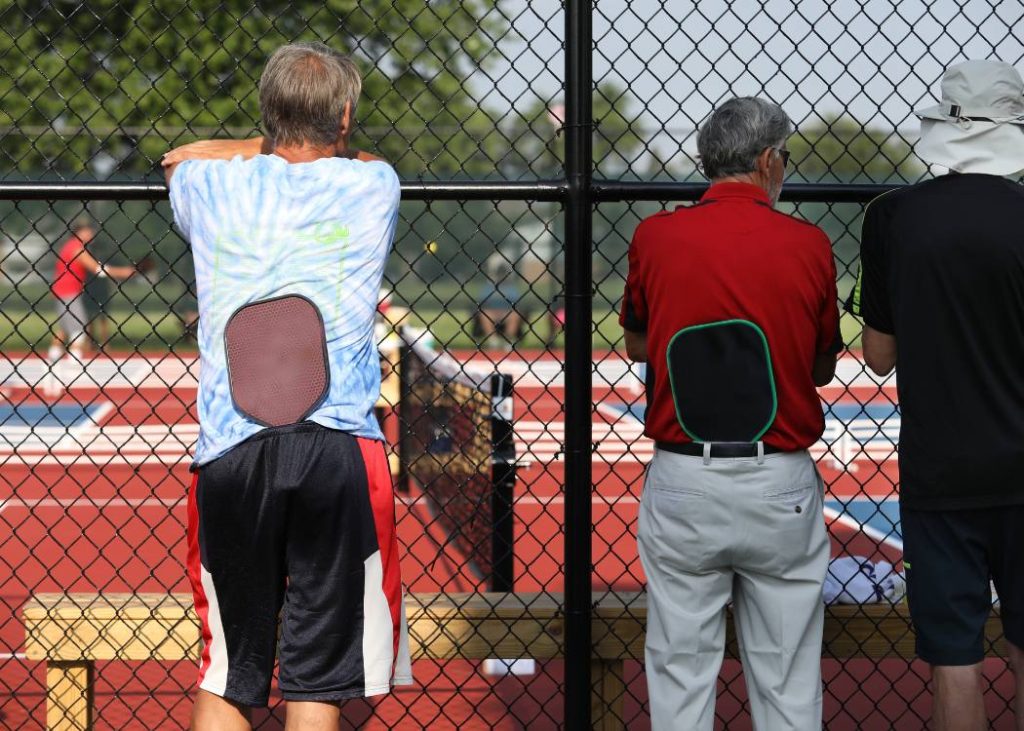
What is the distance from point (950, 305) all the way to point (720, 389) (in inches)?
21.4

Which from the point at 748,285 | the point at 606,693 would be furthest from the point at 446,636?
the point at 748,285

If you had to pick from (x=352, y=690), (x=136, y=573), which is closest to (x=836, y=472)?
(x=136, y=573)

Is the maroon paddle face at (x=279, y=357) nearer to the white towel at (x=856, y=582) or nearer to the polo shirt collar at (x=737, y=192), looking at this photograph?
the polo shirt collar at (x=737, y=192)

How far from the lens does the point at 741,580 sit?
9.41ft

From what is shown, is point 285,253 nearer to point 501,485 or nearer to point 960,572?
point 960,572

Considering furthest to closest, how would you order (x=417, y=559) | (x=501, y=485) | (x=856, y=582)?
(x=501, y=485)
(x=417, y=559)
(x=856, y=582)

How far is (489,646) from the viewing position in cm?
351

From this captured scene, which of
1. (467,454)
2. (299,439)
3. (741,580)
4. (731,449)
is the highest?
(299,439)

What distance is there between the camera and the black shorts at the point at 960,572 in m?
2.73

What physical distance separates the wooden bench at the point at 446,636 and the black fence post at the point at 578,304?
10.7 inches

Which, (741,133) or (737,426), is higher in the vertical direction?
(741,133)

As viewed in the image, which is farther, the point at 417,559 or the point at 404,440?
the point at 404,440

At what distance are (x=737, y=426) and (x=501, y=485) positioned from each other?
91.1 inches

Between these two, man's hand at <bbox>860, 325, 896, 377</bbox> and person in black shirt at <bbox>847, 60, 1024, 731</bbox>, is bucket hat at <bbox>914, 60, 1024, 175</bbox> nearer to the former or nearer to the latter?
person in black shirt at <bbox>847, 60, 1024, 731</bbox>
